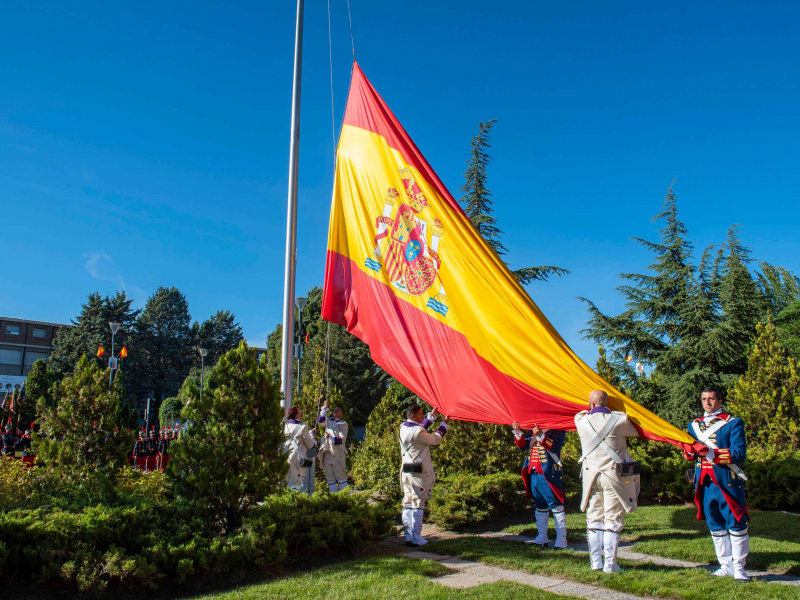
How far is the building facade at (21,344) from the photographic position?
61594 millimetres

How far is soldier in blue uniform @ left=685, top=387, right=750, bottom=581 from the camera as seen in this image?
19.3 ft

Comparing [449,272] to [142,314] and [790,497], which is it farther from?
[142,314]

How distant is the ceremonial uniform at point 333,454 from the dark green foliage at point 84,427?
15.5ft

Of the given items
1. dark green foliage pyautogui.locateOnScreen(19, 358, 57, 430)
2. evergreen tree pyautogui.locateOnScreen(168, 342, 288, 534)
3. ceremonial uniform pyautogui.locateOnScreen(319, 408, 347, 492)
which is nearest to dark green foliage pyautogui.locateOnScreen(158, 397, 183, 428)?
dark green foliage pyautogui.locateOnScreen(19, 358, 57, 430)

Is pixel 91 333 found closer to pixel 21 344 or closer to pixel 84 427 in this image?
pixel 21 344

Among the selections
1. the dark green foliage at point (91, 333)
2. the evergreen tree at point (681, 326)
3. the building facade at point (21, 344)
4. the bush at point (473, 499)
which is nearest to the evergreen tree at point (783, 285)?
the evergreen tree at point (681, 326)

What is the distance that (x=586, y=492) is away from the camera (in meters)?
6.26

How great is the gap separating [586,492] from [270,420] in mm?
3813

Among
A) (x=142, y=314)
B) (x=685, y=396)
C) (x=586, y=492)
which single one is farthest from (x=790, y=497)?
(x=142, y=314)

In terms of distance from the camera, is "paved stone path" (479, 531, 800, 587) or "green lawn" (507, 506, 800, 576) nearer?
"paved stone path" (479, 531, 800, 587)

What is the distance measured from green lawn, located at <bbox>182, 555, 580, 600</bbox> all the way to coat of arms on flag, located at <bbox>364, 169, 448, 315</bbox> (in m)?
2.97

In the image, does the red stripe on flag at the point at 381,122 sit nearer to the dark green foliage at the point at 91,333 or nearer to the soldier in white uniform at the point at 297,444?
the soldier in white uniform at the point at 297,444

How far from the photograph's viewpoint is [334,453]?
11.8 m

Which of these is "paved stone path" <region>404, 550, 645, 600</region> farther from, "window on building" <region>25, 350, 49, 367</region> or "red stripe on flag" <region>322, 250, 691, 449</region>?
"window on building" <region>25, 350, 49, 367</region>
